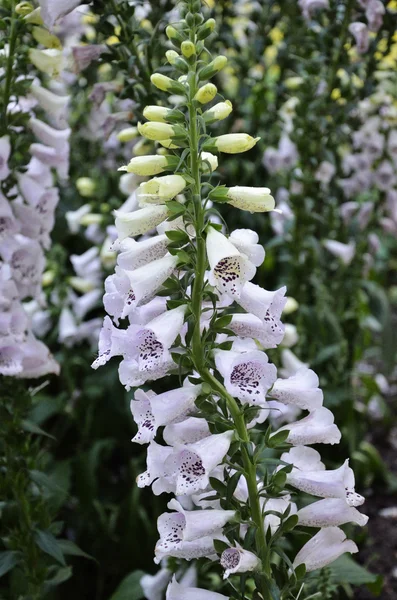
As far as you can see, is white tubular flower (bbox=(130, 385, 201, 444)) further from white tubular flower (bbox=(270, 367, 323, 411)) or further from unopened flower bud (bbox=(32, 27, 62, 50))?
unopened flower bud (bbox=(32, 27, 62, 50))

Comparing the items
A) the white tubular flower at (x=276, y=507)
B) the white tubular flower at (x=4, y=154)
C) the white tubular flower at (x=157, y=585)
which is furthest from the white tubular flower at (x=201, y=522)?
the white tubular flower at (x=4, y=154)

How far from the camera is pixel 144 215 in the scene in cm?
131

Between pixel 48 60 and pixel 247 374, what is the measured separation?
1.22 m

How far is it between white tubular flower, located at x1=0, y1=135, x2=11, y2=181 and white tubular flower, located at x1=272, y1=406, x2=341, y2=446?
1.07 m

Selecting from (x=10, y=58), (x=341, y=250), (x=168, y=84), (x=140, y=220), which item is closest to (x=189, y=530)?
(x=140, y=220)

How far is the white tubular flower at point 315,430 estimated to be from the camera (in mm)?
1407

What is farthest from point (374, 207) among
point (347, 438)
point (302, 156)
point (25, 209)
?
point (25, 209)

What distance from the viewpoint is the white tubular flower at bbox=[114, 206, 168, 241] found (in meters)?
1.31

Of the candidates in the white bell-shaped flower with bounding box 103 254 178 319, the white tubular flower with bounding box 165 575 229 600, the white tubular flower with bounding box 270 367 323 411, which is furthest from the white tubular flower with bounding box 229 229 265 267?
the white tubular flower with bounding box 165 575 229 600

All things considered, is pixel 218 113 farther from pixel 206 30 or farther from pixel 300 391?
pixel 300 391

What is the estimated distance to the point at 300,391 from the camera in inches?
54.5

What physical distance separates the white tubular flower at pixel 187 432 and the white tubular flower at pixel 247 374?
12 cm

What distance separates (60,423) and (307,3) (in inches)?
80.9

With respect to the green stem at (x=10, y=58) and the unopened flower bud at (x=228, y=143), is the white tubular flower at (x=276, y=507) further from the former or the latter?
the green stem at (x=10, y=58)
